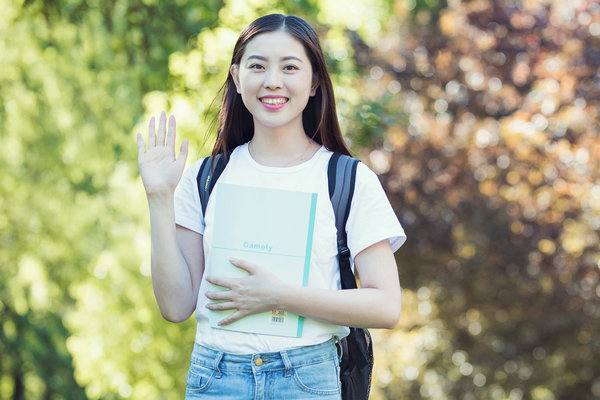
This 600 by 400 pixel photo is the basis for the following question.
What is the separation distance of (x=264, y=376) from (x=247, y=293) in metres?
0.21

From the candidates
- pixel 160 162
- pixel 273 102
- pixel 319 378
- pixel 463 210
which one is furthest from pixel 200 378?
pixel 463 210

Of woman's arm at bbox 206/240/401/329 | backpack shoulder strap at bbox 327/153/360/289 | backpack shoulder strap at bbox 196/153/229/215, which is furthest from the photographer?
backpack shoulder strap at bbox 196/153/229/215

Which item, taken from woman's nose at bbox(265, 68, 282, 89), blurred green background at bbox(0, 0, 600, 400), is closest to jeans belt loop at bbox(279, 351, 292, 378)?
woman's nose at bbox(265, 68, 282, 89)

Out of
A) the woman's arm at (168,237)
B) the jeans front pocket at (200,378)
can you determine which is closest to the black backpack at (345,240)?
the woman's arm at (168,237)

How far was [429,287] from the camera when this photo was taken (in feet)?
27.3

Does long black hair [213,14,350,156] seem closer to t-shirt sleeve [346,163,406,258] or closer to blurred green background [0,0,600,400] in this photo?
t-shirt sleeve [346,163,406,258]

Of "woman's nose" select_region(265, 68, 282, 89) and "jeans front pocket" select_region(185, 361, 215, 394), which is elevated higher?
"woman's nose" select_region(265, 68, 282, 89)

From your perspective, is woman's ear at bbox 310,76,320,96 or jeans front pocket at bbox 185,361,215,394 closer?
jeans front pocket at bbox 185,361,215,394

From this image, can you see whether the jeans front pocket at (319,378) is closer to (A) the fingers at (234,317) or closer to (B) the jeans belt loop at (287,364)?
(B) the jeans belt loop at (287,364)

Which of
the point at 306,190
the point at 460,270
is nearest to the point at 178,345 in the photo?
the point at 460,270

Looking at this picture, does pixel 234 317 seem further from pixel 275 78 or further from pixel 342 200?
pixel 275 78

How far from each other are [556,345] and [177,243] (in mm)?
6211

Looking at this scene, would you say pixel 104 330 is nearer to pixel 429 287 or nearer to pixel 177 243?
pixel 429 287

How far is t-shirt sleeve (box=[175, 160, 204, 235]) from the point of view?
2.39m
